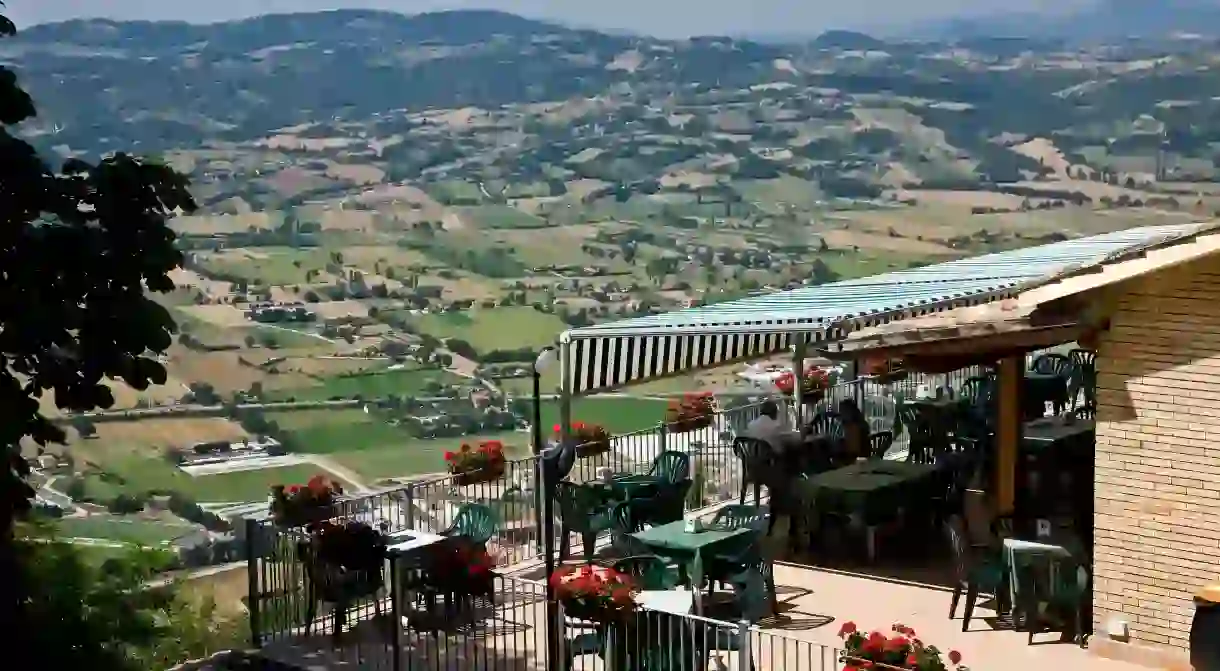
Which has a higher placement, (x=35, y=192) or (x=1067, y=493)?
(x=35, y=192)

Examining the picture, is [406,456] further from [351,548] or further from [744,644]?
[744,644]

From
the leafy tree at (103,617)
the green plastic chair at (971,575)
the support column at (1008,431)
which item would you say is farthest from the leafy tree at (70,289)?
the support column at (1008,431)

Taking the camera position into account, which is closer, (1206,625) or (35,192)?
(1206,625)

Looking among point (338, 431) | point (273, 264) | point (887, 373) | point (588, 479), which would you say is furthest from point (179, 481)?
point (588, 479)

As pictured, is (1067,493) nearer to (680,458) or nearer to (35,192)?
(680,458)

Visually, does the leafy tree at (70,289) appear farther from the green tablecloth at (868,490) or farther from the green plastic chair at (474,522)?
the green tablecloth at (868,490)

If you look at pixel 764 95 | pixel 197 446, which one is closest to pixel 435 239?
pixel 764 95

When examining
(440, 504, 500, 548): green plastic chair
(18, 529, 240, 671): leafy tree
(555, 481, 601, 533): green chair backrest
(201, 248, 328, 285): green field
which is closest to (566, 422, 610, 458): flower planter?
(555, 481, 601, 533): green chair backrest

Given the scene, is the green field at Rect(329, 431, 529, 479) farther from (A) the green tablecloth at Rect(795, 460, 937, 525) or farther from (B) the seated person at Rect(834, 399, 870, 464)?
(A) the green tablecloth at Rect(795, 460, 937, 525)
